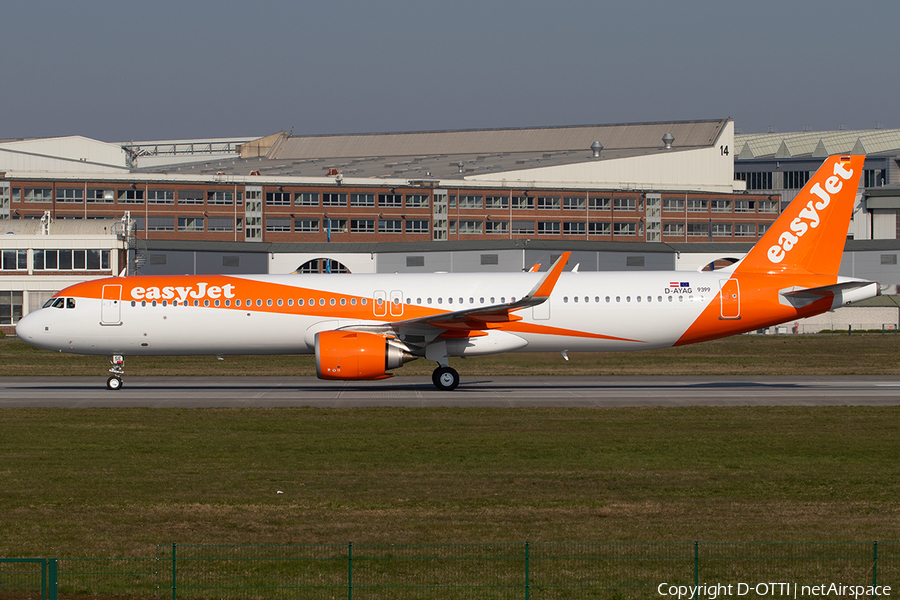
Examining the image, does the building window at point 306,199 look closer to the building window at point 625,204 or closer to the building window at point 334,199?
the building window at point 334,199

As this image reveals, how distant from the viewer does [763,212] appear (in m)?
130

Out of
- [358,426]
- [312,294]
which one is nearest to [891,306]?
[312,294]

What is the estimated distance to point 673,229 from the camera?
407 feet

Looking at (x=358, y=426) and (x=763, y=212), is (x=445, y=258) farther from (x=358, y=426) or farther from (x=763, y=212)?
(x=763, y=212)

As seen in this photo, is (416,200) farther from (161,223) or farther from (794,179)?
(794,179)

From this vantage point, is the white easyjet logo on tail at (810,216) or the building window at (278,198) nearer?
the white easyjet logo on tail at (810,216)

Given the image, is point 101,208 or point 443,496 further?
point 101,208

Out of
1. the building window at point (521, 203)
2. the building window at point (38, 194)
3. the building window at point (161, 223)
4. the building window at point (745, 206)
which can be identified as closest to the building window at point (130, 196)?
the building window at point (161, 223)

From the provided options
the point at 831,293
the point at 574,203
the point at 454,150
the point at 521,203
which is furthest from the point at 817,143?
the point at 831,293

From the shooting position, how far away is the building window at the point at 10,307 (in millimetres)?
64250

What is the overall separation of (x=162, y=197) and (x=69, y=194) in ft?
31.5

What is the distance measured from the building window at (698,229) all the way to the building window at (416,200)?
1382 inches

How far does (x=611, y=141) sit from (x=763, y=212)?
2508cm

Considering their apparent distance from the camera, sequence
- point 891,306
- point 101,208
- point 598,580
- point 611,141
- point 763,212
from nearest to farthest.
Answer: point 598,580, point 891,306, point 101,208, point 763,212, point 611,141
